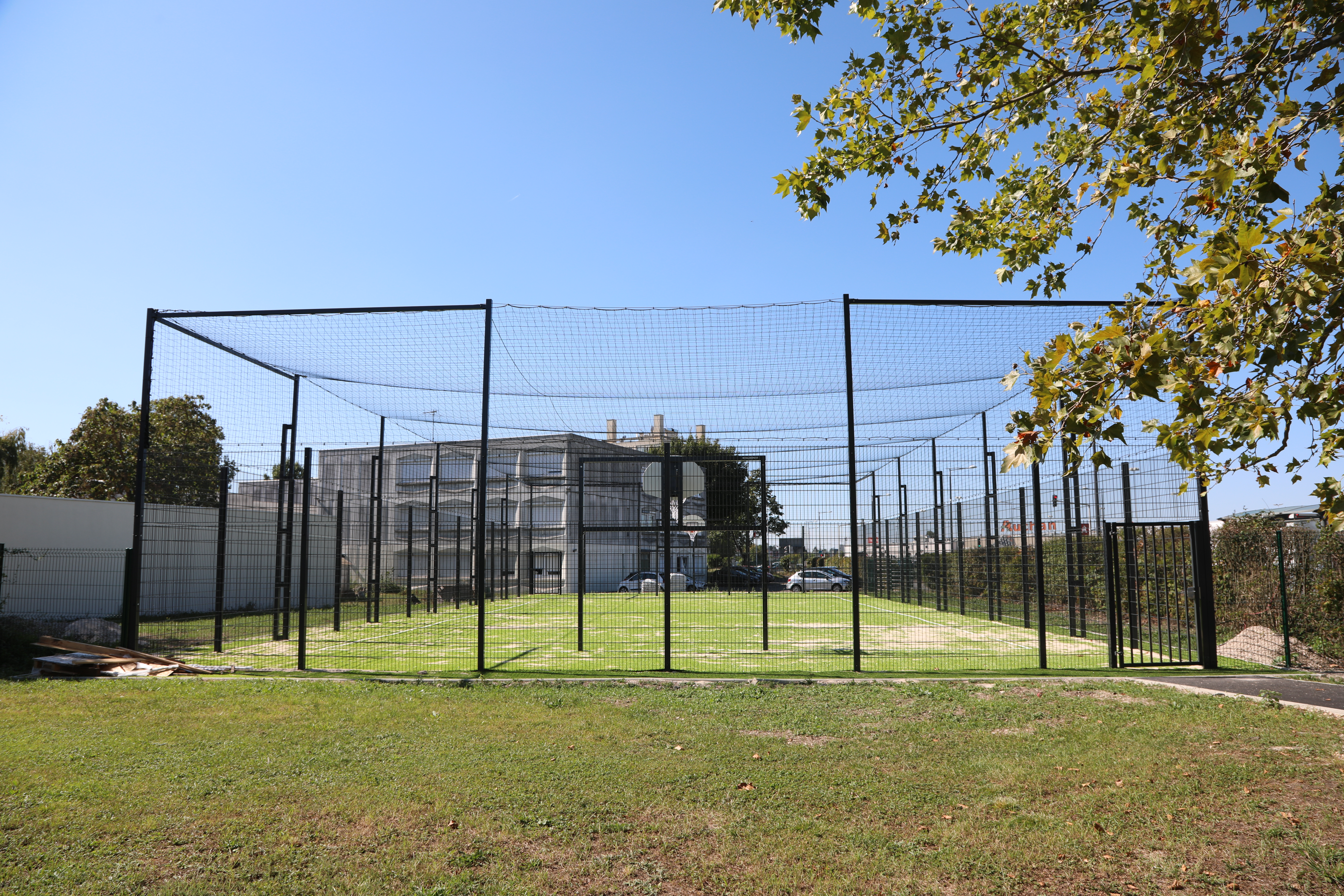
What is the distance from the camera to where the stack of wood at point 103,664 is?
325 inches

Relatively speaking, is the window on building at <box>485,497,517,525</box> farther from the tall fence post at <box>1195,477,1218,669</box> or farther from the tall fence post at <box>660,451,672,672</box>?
the tall fence post at <box>1195,477,1218,669</box>

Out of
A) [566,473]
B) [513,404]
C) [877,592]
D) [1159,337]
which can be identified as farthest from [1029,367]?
[877,592]

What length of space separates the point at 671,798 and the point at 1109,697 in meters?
4.63

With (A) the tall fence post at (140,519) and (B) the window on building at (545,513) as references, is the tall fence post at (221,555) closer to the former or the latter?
(A) the tall fence post at (140,519)

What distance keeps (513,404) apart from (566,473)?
31.8 ft

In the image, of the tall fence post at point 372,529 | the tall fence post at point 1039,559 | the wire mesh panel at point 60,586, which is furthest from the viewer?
the tall fence post at point 372,529

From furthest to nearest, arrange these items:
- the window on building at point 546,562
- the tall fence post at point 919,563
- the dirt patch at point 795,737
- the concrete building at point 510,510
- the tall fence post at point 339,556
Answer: the window on building at point 546,562
the tall fence post at point 919,563
the concrete building at point 510,510
the tall fence post at point 339,556
the dirt patch at point 795,737

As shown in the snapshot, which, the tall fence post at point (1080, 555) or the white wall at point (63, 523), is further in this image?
the white wall at point (63, 523)

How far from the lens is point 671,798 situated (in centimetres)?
416

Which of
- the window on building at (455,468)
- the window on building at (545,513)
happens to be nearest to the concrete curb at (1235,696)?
the window on building at (455,468)

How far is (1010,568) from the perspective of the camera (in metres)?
15.4

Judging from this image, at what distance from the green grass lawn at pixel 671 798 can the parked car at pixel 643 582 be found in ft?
19.3

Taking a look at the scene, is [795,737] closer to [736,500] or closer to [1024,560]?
[736,500]

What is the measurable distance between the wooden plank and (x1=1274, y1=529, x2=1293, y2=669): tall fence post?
11.2m
